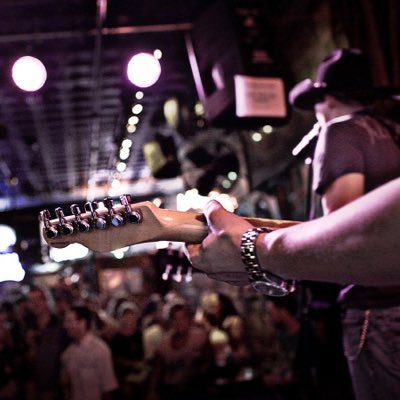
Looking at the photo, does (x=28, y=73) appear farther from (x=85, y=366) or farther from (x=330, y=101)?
(x=330, y=101)

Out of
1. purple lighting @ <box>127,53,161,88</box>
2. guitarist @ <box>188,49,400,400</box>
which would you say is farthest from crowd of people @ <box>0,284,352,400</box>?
purple lighting @ <box>127,53,161,88</box>

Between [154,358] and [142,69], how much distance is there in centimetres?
335

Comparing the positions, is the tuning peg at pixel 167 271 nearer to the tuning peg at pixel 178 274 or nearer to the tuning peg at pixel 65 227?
the tuning peg at pixel 178 274

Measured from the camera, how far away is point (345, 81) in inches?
105

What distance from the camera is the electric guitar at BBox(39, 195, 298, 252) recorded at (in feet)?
4.85

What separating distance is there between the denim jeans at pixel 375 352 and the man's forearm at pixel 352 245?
3.55 feet

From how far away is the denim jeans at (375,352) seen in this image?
2.07 meters

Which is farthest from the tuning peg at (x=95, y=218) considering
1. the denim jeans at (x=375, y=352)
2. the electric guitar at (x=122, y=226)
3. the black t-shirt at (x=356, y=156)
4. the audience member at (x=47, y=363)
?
the audience member at (x=47, y=363)

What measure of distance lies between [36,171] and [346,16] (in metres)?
11.1

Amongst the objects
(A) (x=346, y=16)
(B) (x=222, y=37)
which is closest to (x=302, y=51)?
(B) (x=222, y=37)

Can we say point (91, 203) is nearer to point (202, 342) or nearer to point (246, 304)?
point (202, 342)

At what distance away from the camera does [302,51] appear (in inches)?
244

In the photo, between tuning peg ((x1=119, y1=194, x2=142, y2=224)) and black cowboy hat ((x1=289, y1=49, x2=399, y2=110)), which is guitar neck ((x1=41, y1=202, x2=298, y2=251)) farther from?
black cowboy hat ((x1=289, y1=49, x2=399, y2=110))

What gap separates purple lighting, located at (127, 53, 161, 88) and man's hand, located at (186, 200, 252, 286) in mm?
5550
